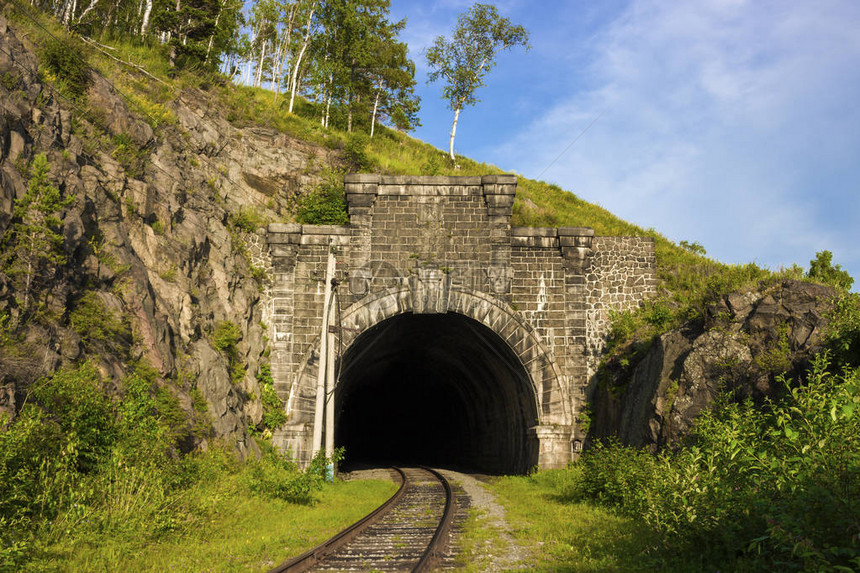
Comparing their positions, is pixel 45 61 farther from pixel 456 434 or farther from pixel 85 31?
pixel 456 434

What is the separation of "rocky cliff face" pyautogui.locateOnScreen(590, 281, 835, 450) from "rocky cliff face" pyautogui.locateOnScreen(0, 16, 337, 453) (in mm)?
10969

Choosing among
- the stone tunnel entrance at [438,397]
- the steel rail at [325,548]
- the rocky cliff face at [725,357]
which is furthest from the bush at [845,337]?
the stone tunnel entrance at [438,397]

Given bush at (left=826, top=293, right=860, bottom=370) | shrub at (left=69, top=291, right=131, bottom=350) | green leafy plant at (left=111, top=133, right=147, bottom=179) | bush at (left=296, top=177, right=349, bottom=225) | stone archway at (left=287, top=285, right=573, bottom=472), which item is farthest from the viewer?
bush at (left=296, top=177, right=349, bottom=225)

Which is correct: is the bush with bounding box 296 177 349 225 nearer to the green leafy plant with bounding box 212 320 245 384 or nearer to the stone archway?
the stone archway

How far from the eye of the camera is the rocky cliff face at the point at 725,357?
12.5m

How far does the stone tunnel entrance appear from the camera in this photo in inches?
846

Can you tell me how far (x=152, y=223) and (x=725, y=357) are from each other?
15.1 m

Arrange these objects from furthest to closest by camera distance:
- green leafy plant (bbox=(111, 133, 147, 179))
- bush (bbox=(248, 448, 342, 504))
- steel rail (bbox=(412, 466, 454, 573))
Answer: green leafy plant (bbox=(111, 133, 147, 179)) → bush (bbox=(248, 448, 342, 504)) → steel rail (bbox=(412, 466, 454, 573))

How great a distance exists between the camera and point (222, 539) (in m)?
9.23

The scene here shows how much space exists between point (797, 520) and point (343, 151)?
22.5 m

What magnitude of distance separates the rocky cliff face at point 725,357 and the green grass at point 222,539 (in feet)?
24.5

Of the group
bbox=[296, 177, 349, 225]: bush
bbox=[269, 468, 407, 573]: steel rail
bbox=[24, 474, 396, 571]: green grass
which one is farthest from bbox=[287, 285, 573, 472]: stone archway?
bbox=[269, 468, 407, 573]: steel rail

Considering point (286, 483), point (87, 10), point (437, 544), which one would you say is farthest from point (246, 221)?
point (437, 544)

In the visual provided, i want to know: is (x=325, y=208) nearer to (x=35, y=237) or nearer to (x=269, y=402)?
(x=269, y=402)
